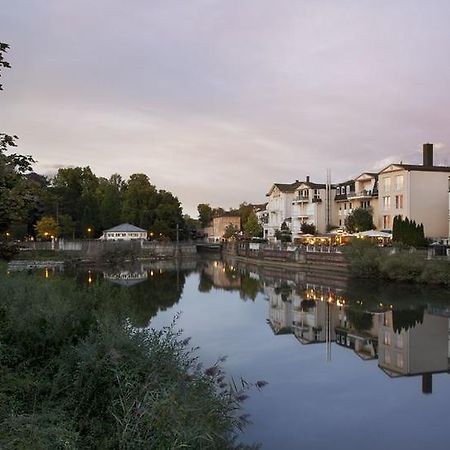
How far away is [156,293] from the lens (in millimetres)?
38312

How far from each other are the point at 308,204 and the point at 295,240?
16.8ft

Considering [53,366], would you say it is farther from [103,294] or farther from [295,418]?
[295,418]

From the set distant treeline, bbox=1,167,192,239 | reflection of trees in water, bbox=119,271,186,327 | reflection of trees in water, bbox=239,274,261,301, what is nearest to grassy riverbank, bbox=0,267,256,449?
reflection of trees in water, bbox=119,271,186,327

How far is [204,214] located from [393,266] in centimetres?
13295

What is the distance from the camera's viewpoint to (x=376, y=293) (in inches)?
1390

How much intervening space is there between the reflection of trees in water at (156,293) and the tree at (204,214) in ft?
363

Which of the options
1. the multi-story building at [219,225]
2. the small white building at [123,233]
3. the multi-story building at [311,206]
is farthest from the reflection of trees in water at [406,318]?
the multi-story building at [219,225]

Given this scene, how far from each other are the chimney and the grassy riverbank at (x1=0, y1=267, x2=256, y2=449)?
164ft

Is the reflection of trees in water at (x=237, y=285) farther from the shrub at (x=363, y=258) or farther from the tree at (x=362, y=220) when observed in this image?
the tree at (x=362, y=220)

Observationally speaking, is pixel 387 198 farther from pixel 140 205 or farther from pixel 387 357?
pixel 140 205

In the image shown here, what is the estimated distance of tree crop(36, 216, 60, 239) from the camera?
76363 mm

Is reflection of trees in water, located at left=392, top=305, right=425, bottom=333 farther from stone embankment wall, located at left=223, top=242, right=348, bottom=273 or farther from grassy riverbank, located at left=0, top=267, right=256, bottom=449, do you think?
stone embankment wall, located at left=223, top=242, right=348, bottom=273

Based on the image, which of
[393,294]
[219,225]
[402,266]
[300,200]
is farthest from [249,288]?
[219,225]

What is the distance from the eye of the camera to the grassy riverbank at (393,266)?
3556 centimetres
